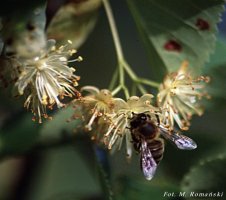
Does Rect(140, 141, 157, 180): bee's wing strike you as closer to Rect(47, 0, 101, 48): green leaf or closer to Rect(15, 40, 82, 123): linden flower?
Rect(15, 40, 82, 123): linden flower

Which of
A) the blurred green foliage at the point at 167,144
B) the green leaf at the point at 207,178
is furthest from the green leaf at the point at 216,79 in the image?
the green leaf at the point at 207,178

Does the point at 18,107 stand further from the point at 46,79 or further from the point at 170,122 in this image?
the point at 170,122

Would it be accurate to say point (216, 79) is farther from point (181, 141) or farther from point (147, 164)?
point (147, 164)

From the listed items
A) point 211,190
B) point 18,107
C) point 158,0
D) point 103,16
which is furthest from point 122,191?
point 103,16

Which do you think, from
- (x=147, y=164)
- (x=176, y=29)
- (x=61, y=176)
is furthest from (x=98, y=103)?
(x=61, y=176)

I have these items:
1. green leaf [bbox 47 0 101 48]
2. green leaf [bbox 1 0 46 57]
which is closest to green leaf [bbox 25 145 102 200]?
green leaf [bbox 47 0 101 48]

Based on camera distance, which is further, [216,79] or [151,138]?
[216,79]
